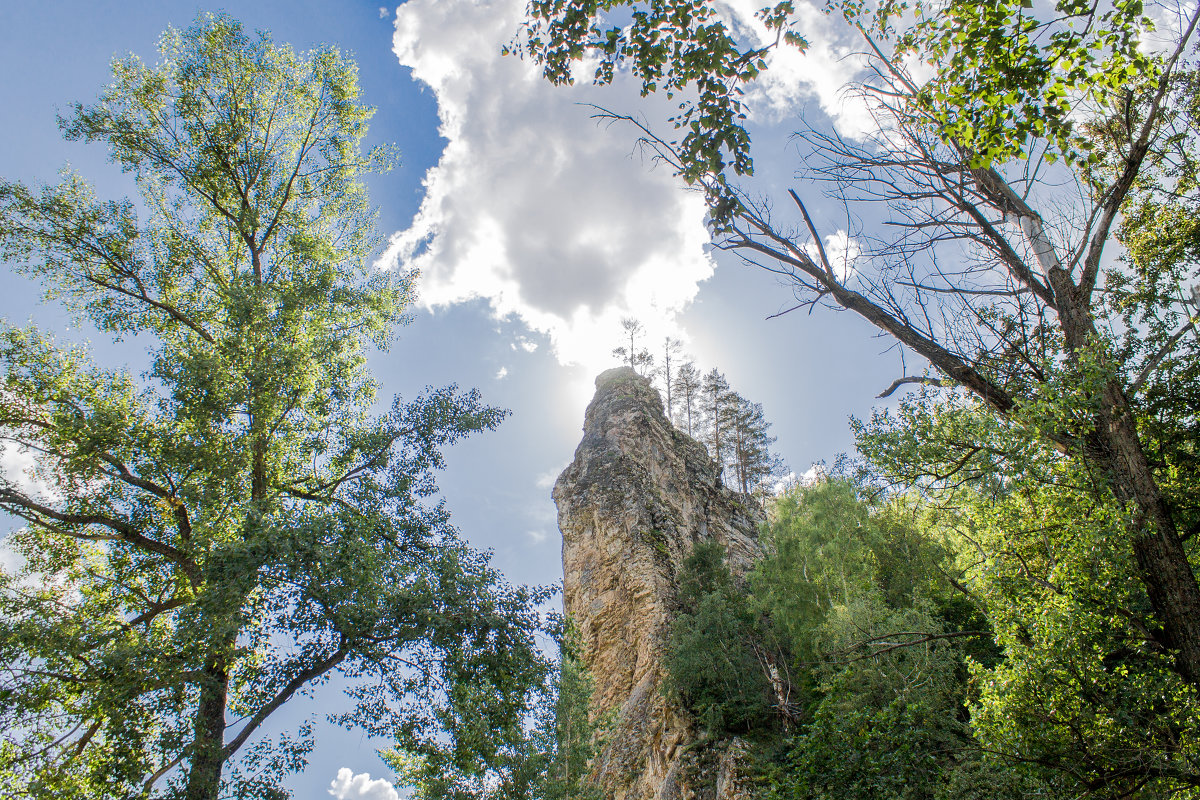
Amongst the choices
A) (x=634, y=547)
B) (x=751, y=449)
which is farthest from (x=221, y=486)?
(x=751, y=449)

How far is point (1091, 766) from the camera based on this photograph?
6.00 m

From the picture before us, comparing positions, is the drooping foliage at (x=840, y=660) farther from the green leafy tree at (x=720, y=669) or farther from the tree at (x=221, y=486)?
the tree at (x=221, y=486)

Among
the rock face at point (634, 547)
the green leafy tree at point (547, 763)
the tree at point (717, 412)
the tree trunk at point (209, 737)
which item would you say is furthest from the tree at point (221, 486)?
the tree at point (717, 412)

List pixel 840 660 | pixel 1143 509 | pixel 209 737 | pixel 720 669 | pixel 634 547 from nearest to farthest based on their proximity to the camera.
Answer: pixel 1143 509 < pixel 209 737 < pixel 840 660 < pixel 720 669 < pixel 634 547

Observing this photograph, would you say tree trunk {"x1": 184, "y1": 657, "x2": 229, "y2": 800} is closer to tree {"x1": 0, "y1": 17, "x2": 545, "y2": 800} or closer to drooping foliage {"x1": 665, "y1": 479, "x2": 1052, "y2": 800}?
tree {"x1": 0, "y1": 17, "x2": 545, "y2": 800}

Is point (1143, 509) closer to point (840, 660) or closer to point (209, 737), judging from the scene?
point (840, 660)

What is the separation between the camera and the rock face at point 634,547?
18594 millimetres

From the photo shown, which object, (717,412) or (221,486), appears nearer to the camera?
(221,486)

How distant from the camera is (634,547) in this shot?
25031mm

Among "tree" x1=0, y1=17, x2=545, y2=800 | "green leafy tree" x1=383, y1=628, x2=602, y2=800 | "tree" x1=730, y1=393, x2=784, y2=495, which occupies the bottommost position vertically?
"green leafy tree" x1=383, y1=628, x2=602, y2=800

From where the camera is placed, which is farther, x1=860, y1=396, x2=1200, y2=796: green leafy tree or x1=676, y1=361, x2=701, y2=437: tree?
x1=676, y1=361, x2=701, y2=437: tree

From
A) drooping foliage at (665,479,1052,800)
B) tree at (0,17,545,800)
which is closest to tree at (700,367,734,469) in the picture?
drooping foliage at (665,479,1052,800)

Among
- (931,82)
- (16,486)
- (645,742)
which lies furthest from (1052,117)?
(645,742)

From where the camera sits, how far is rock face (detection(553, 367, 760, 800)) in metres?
18.6
